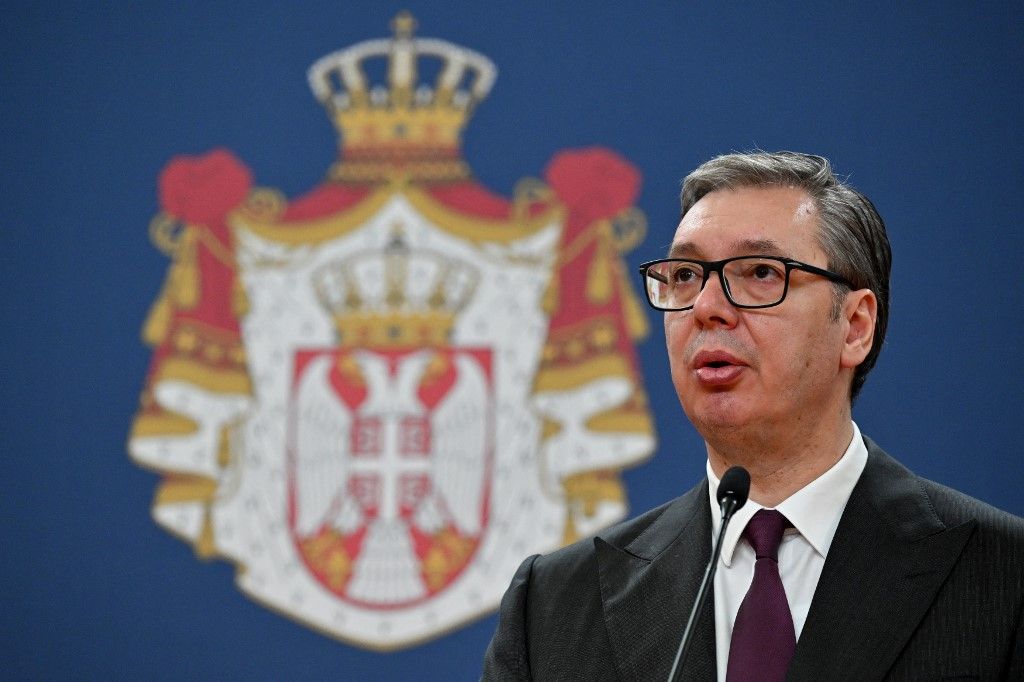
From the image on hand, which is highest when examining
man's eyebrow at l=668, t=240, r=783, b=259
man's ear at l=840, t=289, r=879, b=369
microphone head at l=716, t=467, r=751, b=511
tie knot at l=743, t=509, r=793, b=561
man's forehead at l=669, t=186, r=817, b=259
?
man's forehead at l=669, t=186, r=817, b=259

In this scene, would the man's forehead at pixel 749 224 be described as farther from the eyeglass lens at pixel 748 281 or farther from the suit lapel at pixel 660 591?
the suit lapel at pixel 660 591

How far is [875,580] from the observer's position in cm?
143

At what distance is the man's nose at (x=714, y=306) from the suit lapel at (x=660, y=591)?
258mm

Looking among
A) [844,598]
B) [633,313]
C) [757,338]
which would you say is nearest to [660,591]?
[844,598]

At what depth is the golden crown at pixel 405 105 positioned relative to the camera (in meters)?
3.43

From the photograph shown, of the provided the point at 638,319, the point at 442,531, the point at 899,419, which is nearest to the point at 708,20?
the point at 638,319

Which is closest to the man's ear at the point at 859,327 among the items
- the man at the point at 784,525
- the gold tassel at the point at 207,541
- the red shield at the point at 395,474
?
the man at the point at 784,525

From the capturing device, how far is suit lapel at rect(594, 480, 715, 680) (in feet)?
4.82

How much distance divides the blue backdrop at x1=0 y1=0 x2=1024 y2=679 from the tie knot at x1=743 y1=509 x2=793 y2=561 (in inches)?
66.0

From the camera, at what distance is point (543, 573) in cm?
168

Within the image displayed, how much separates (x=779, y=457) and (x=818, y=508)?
8 cm

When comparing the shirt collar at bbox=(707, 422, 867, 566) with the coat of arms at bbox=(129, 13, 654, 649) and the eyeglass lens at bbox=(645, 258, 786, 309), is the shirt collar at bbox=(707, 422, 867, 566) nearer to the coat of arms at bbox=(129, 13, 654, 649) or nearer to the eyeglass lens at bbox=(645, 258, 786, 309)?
the eyeglass lens at bbox=(645, 258, 786, 309)

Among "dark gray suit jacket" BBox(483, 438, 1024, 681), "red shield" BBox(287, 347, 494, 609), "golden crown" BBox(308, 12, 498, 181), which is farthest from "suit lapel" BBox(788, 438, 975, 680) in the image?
"golden crown" BBox(308, 12, 498, 181)

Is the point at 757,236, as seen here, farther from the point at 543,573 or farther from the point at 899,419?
the point at 899,419
